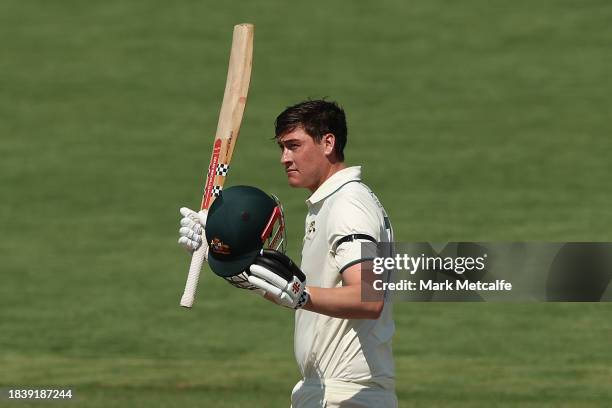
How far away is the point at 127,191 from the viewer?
56.7ft

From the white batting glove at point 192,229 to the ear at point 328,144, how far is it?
693 mm

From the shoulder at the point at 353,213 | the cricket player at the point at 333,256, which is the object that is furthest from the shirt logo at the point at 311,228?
the shoulder at the point at 353,213

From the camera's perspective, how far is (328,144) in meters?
5.71

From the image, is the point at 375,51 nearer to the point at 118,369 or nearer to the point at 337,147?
the point at 118,369

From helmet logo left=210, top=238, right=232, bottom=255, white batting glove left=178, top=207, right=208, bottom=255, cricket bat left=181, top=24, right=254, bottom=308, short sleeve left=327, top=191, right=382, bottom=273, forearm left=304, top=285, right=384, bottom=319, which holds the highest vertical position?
cricket bat left=181, top=24, right=254, bottom=308

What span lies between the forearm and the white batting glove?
101cm

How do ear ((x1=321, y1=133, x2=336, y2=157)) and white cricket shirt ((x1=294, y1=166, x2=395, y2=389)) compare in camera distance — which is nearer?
white cricket shirt ((x1=294, y1=166, x2=395, y2=389))

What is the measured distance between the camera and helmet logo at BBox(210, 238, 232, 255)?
5246 millimetres

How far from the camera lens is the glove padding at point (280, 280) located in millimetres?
5020

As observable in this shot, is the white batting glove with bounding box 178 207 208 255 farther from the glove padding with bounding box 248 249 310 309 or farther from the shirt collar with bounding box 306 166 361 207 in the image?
the glove padding with bounding box 248 249 310 309

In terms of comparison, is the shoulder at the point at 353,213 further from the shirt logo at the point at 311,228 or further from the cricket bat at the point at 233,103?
the cricket bat at the point at 233,103

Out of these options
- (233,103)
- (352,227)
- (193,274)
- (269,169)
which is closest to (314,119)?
(352,227)

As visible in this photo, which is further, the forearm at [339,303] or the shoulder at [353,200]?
the shoulder at [353,200]

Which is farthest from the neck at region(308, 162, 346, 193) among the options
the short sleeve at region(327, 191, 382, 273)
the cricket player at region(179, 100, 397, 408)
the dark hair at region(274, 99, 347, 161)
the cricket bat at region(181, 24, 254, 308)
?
the cricket bat at region(181, 24, 254, 308)
